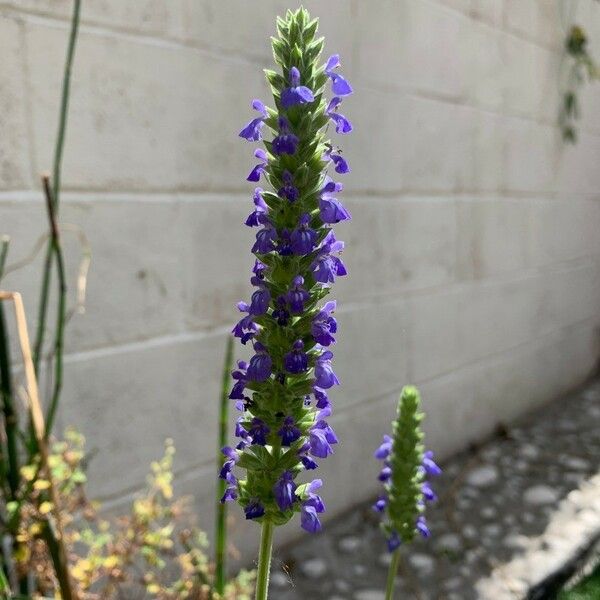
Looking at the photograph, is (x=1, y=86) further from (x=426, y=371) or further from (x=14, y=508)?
(x=426, y=371)

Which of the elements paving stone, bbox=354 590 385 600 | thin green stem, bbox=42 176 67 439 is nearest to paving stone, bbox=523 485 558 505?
paving stone, bbox=354 590 385 600

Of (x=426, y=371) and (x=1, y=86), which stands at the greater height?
→ (x=1, y=86)

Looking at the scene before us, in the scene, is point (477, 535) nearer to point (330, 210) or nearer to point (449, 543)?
point (449, 543)

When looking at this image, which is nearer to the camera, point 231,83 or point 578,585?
point 231,83

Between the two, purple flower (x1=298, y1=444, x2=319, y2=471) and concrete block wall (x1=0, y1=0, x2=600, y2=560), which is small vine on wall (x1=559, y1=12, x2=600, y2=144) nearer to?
concrete block wall (x1=0, y1=0, x2=600, y2=560)


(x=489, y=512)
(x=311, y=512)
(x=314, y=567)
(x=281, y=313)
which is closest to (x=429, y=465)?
(x=311, y=512)

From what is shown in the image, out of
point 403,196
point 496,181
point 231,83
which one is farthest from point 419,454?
point 496,181
